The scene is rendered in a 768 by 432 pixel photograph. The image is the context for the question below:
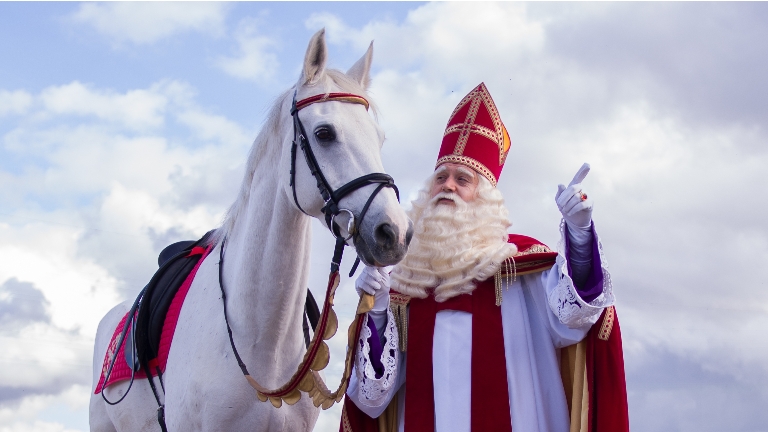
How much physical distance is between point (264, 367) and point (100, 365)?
3.05 m

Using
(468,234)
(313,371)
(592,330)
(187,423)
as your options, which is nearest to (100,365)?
(187,423)

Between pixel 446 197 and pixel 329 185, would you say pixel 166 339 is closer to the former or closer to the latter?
pixel 329 185

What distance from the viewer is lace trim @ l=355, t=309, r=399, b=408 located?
160 inches

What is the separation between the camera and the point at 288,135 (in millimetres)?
3883

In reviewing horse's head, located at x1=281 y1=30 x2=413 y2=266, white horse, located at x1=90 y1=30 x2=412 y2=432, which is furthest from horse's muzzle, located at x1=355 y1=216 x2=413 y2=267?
white horse, located at x1=90 y1=30 x2=412 y2=432

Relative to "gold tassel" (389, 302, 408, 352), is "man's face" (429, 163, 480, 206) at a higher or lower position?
higher

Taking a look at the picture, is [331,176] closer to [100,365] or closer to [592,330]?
[592,330]

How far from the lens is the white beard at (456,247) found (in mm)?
4395

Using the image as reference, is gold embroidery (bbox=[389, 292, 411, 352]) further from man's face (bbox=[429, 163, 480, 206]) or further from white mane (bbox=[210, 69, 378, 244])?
white mane (bbox=[210, 69, 378, 244])

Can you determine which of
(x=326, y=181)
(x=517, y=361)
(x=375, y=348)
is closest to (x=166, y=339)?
(x=375, y=348)

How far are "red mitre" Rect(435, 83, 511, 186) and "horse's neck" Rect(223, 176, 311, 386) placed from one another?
4.27ft

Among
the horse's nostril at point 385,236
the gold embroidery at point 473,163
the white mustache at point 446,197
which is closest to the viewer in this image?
the horse's nostril at point 385,236

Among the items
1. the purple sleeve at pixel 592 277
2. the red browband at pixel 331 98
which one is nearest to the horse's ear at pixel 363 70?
the red browband at pixel 331 98

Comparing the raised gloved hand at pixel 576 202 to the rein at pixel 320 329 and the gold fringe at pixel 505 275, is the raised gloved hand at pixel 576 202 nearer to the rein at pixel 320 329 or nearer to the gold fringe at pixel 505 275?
the gold fringe at pixel 505 275
